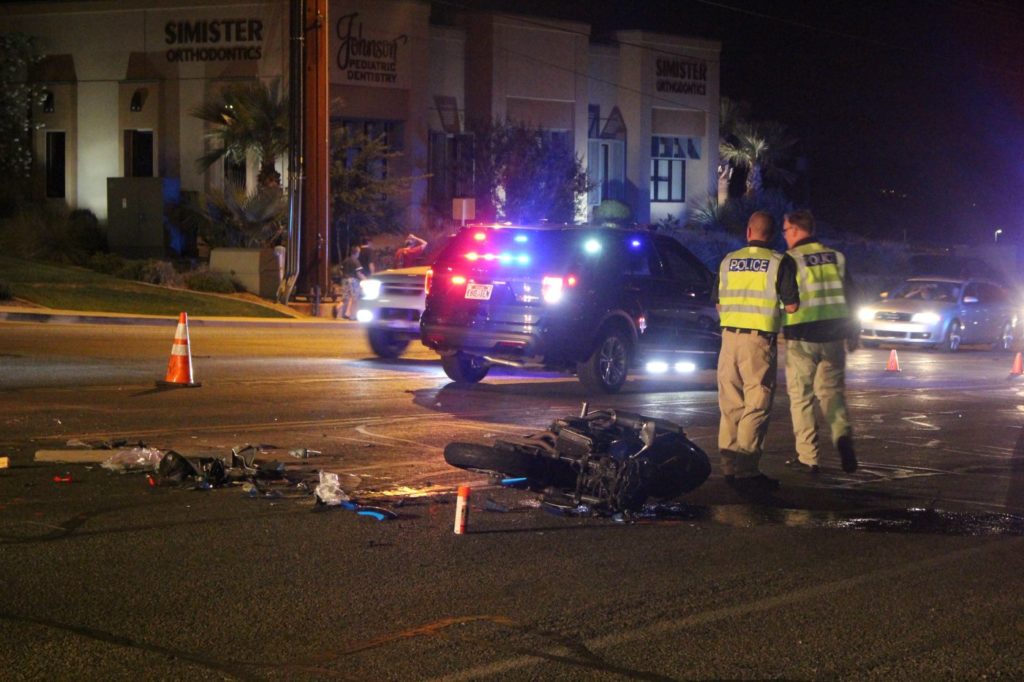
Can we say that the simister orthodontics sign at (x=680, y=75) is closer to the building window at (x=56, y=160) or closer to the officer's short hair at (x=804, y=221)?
the building window at (x=56, y=160)

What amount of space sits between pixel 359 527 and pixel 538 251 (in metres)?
7.97

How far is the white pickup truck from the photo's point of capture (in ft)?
62.1

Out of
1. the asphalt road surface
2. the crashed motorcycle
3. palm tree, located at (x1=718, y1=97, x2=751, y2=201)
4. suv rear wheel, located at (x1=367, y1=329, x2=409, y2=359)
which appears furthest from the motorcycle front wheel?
palm tree, located at (x1=718, y1=97, x2=751, y2=201)

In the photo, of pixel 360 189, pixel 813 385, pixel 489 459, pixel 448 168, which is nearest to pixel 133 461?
pixel 489 459

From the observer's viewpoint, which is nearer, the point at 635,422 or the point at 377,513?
the point at 377,513

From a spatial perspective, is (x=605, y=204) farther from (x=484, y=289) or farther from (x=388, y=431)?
(x=388, y=431)

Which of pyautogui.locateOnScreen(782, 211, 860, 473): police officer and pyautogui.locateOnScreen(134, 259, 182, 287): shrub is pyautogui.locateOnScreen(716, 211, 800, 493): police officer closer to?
pyautogui.locateOnScreen(782, 211, 860, 473): police officer

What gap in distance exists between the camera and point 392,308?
19.1 meters

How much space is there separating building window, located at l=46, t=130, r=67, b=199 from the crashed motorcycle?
39869 mm

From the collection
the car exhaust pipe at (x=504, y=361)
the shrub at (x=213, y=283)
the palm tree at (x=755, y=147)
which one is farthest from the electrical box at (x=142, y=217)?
the car exhaust pipe at (x=504, y=361)

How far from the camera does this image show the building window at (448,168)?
4609cm

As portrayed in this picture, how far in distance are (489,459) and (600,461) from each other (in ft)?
2.80

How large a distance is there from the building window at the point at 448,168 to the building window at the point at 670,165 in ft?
34.6

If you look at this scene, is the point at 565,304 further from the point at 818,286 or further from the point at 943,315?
the point at 943,315
